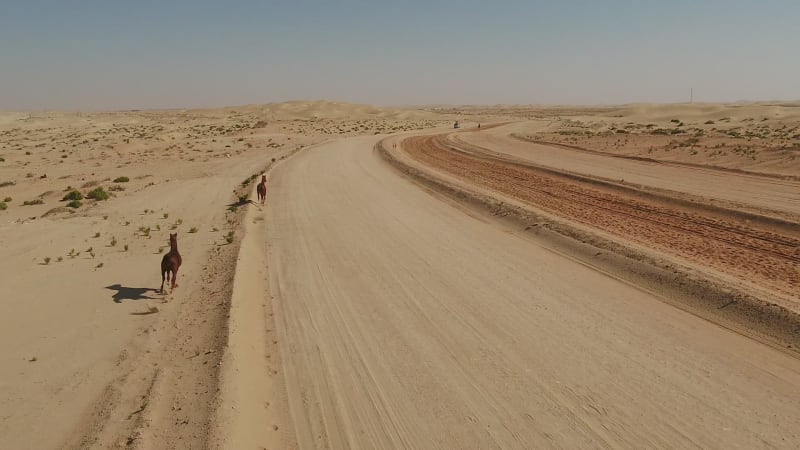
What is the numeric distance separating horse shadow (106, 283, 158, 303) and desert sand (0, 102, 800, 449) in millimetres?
80

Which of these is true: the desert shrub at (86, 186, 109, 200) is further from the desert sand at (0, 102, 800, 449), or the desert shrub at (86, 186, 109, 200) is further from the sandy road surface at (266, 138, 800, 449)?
the sandy road surface at (266, 138, 800, 449)

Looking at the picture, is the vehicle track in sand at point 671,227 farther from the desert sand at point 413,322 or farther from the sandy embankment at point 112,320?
the sandy embankment at point 112,320

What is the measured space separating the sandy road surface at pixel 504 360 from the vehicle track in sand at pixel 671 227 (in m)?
2.77

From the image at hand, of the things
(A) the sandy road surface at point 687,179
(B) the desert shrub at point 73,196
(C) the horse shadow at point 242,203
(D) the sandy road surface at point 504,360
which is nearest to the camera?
(D) the sandy road surface at point 504,360

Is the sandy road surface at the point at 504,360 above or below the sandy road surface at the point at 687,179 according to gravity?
below

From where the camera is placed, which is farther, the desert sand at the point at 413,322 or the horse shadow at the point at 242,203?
the horse shadow at the point at 242,203

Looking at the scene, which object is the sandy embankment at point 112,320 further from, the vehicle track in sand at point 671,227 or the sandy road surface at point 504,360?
the vehicle track in sand at point 671,227

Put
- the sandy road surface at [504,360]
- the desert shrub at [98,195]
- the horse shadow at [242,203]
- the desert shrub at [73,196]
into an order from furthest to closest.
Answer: the desert shrub at [73,196]
the desert shrub at [98,195]
the horse shadow at [242,203]
the sandy road surface at [504,360]

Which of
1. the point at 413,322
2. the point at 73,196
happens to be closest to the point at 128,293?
the point at 413,322

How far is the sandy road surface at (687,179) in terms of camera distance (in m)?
17.4

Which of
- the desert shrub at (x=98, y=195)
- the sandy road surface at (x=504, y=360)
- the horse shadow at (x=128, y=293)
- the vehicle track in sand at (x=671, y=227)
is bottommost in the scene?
the sandy road surface at (x=504, y=360)

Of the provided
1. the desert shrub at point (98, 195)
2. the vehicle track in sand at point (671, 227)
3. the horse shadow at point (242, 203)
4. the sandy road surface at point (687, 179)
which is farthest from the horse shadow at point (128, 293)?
the sandy road surface at point (687, 179)

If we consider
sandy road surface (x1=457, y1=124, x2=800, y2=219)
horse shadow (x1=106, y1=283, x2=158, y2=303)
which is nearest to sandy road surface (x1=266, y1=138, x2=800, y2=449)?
horse shadow (x1=106, y1=283, x2=158, y2=303)

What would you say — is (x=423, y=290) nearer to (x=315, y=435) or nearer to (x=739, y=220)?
(x=315, y=435)
